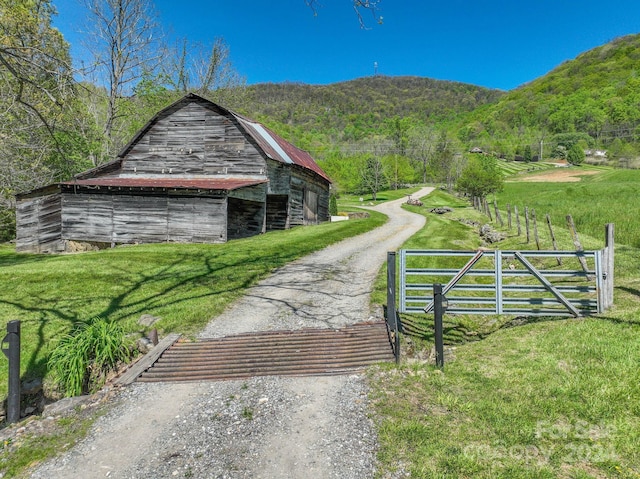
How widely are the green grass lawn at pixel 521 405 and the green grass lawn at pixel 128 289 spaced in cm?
502

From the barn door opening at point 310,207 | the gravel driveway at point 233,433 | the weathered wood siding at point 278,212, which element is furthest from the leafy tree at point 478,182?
the gravel driveway at point 233,433

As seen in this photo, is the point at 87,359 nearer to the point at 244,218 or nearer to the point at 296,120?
the point at 244,218

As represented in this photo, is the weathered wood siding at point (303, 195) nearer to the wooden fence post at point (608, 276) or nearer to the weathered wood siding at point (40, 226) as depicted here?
the weathered wood siding at point (40, 226)

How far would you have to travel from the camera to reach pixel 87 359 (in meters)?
6.14

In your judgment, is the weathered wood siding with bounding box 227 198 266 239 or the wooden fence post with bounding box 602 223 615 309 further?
the weathered wood siding with bounding box 227 198 266 239

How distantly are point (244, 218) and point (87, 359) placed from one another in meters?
19.8

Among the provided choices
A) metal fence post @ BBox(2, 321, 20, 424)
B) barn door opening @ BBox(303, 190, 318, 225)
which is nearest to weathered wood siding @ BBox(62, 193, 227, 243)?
barn door opening @ BBox(303, 190, 318, 225)

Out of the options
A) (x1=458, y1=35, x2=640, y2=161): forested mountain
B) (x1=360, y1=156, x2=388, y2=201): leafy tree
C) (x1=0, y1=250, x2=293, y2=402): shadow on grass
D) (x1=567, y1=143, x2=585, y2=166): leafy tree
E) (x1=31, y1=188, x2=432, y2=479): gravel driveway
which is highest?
(x1=458, y1=35, x2=640, y2=161): forested mountain

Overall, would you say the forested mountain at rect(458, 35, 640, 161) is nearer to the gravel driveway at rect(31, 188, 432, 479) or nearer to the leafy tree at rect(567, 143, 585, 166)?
the leafy tree at rect(567, 143, 585, 166)

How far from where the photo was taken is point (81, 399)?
5293mm

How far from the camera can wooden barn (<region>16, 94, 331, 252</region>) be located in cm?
2050

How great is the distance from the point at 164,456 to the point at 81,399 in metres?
2.13

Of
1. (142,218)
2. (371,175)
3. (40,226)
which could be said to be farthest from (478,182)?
(40,226)

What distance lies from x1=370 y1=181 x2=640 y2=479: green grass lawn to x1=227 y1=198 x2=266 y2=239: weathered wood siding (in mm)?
18989
